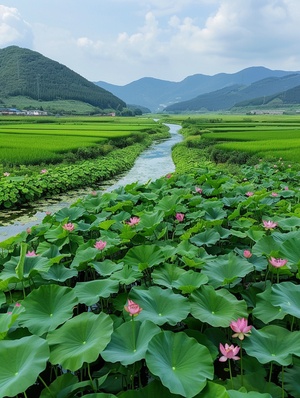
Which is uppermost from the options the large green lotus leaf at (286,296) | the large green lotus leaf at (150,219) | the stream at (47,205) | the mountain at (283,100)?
the mountain at (283,100)

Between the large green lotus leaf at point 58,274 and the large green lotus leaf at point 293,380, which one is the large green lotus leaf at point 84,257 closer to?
the large green lotus leaf at point 58,274

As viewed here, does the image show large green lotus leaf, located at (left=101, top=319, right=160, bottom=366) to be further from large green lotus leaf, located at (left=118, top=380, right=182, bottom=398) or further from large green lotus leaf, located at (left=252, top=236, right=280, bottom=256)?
large green lotus leaf, located at (left=252, top=236, right=280, bottom=256)

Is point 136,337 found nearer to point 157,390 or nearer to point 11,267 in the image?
point 157,390

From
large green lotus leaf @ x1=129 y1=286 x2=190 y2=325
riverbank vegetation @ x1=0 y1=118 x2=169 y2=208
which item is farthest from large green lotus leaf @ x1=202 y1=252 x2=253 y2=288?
riverbank vegetation @ x1=0 y1=118 x2=169 y2=208

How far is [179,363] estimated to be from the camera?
1.56 m

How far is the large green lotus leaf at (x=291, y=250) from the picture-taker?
250cm

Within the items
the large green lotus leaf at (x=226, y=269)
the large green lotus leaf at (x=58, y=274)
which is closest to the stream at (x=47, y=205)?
the large green lotus leaf at (x=58, y=274)

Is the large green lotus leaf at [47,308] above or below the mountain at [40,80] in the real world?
below

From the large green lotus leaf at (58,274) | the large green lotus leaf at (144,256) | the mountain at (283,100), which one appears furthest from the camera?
the mountain at (283,100)

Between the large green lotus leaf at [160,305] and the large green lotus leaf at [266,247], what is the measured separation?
893 millimetres

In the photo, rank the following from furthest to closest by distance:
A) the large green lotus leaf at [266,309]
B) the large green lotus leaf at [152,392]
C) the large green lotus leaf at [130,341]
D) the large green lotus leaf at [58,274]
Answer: the large green lotus leaf at [58,274], the large green lotus leaf at [266,309], the large green lotus leaf at [130,341], the large green lotus leaf at [152,392]

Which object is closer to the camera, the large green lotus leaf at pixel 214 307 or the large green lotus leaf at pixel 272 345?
the large green lotus leaf at pixel 272 345

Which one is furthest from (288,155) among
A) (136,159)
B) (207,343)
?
(207,343)

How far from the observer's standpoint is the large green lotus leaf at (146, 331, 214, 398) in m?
1.40
